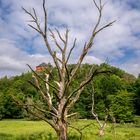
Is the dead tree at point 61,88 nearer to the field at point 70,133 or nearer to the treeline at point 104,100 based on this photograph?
the field at point 70,133

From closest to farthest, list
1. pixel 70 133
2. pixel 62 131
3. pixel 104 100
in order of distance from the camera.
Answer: pixel 62 131
pixel 70 133
pixel 104 100

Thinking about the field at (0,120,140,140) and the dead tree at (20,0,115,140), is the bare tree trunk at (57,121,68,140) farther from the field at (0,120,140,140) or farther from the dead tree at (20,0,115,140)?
the field at (0,120,140,140)

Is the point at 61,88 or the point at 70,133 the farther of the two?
the point at 70,133

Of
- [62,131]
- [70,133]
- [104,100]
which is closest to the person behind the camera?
[62,131]

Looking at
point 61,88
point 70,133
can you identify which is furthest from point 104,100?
point 61,88

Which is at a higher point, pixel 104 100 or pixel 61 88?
pixel 104 100

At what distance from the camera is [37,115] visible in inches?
334

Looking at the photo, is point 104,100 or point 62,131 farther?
point 104,100

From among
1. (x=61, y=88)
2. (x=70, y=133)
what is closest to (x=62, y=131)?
(x=61, y=88)

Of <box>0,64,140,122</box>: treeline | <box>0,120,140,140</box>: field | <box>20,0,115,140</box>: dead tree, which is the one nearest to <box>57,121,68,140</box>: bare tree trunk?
<box>20,0,115,140</box>: dead tree

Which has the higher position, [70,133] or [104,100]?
[104,100]

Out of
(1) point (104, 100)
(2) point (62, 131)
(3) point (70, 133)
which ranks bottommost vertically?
(2) point (62, 131)

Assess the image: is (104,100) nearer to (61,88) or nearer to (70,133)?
(70,133)

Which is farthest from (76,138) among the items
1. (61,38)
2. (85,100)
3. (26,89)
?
(26,89)
